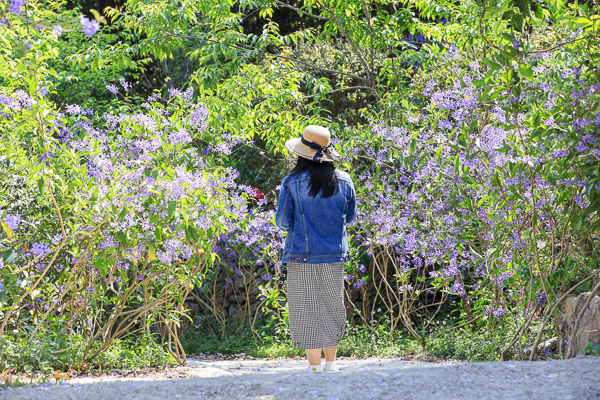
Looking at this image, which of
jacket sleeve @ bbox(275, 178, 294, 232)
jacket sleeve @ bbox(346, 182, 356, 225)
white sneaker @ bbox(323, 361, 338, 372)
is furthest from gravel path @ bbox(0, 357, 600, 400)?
jacket sleeve @ bbox(346, 182, 356, 225)

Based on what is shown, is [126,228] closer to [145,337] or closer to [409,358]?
[145,337]


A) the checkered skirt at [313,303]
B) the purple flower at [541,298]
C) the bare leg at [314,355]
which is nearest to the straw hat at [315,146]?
the checkered skirt at [313,303]

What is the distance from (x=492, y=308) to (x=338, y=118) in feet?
11.1

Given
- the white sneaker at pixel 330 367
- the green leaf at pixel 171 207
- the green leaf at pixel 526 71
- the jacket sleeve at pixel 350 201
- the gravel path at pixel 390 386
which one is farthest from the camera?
the jacket sleeve at pixel 350 201

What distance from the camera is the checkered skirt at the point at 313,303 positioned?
10.2 feet

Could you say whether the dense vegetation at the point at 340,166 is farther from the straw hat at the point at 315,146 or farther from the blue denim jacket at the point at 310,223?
the straw hat at the point at 315,146

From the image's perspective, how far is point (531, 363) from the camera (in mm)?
2359

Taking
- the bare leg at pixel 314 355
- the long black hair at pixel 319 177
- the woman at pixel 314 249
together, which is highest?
the long black hair at pixel 319 177

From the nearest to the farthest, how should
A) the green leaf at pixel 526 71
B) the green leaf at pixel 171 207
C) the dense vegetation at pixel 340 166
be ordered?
the green leaf at pixel 526 71 → the dense vegetation at pixel 340 166 → the green leaf at pixel 171 207

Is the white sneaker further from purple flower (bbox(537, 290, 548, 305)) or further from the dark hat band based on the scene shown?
purple flower (bbox(537, 290, 548, 305))

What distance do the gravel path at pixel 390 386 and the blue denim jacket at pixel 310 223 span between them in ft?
2.90

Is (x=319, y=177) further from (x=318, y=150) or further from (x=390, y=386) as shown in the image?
(x=390, y=386)

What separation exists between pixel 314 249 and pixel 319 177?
41 cm

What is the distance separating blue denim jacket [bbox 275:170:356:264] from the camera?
→ 3090 mm
